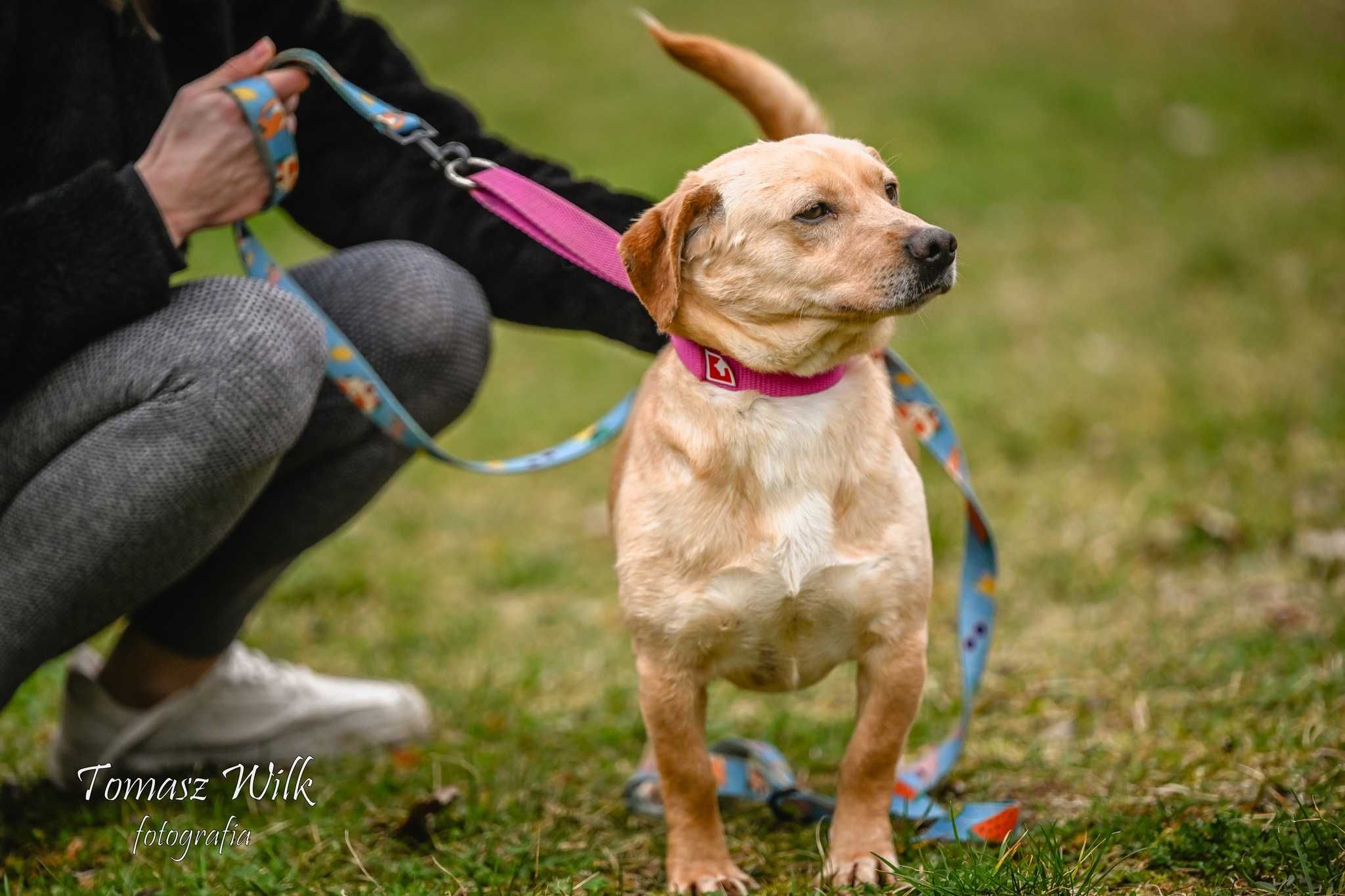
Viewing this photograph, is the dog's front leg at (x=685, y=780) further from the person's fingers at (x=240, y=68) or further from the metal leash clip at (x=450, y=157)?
the person's fingers at (x=240, y=68)

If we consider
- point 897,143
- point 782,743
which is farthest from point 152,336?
point 897,143

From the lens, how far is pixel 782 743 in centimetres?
279

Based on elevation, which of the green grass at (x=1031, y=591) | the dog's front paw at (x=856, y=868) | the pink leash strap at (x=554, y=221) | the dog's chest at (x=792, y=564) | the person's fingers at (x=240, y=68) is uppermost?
the person's fingers at (x=240, y=68)

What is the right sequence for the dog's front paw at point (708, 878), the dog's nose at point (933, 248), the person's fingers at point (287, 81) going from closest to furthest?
the dog's nose at point (933, 248) < the dog's front paw at point (708, 878) < the person's fingers at point (287, 81)

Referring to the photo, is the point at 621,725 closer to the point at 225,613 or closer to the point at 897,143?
the point at 225,613

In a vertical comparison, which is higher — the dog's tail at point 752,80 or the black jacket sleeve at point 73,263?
the dog's tail at point 752,80

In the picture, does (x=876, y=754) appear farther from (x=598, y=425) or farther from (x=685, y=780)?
(x=598, y=425)

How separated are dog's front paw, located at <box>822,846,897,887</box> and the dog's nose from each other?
92 centimetres

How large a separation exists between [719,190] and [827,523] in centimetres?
59

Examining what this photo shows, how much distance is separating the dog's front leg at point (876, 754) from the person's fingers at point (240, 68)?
1571mm

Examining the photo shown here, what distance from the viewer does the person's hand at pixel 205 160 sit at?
2.29 m

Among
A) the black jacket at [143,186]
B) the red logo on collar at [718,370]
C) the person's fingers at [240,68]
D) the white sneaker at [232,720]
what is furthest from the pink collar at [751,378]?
Answer: the white sneaker at [232,720]

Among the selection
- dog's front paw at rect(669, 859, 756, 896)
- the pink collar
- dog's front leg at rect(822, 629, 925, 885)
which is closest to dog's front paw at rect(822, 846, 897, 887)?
dog's front leg at rect(822, 629, 925, 885)

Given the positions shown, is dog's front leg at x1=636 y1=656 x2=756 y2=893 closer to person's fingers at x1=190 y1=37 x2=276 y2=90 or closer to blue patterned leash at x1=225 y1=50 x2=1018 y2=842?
blue patterned leash at x1=225 y1=50 x2=1018 y2=842
